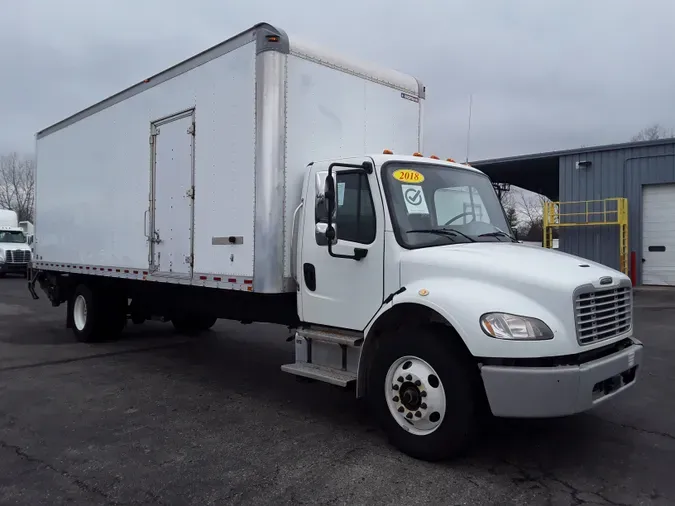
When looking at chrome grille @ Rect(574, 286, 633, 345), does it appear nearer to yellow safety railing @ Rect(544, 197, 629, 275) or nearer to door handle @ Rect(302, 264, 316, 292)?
door handle @ Rect(302, 264, 316, 292)

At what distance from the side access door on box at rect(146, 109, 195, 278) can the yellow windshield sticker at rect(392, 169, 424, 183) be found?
2.62 m

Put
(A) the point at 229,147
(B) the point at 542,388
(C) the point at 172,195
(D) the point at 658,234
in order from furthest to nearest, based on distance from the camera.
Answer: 1. (D) the point at 658,234
2. (C) the point at 172,195
3. (A) the point at 229,147
4. (B) the point at 542,388

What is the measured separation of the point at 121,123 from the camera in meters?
8.09

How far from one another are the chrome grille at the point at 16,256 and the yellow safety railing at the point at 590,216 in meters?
24.0

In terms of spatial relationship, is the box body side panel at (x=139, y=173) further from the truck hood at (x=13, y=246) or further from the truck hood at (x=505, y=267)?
the truck hood at (x=13, y=246)

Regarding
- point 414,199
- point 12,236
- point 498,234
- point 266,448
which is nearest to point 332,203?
point 414,199

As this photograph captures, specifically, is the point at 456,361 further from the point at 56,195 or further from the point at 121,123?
the point at 56,195

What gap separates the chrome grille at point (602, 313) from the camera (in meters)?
4.07

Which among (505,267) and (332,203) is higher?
(332,203)

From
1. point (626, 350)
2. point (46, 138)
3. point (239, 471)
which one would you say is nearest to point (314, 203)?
point (239, 471)

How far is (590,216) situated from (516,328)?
17.4 m

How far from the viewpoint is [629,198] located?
18562 mm

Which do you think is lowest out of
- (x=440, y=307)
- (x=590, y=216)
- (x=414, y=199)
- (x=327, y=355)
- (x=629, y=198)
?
(x=327, y=355)

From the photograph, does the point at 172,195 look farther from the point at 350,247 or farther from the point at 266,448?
the point at 266,448
